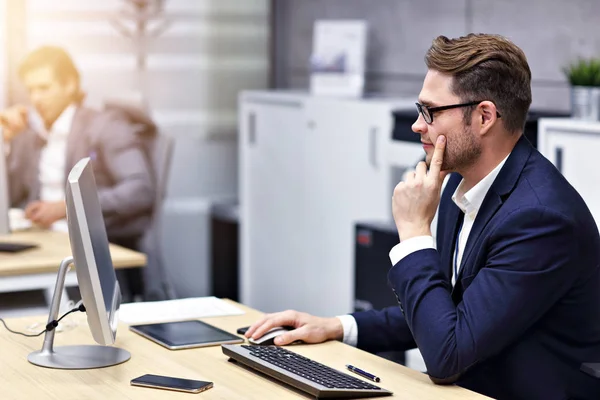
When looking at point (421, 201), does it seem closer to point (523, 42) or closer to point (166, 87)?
point (523, 42)

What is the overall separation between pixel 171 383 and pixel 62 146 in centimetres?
339

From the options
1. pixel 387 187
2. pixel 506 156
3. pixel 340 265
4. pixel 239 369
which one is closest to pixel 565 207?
pixel 506 156

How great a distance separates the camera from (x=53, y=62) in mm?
5398

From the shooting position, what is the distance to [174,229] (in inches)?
231

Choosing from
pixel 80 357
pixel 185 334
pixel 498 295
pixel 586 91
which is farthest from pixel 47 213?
pixel 498 295

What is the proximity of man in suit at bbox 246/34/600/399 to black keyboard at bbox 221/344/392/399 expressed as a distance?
0.15m

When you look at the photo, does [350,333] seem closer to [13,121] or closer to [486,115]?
[486,115]

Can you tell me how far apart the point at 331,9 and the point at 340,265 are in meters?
1.64

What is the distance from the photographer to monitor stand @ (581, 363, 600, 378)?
2.13 metres

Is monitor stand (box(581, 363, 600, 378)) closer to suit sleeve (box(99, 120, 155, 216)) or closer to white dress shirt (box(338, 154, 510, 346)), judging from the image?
white dress shirt (box(338, 154, 510, 346))

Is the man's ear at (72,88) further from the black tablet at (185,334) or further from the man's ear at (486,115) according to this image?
the man's ear at (486,115)

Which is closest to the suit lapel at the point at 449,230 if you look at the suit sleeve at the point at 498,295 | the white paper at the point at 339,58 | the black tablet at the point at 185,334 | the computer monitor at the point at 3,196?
the suit sleeve at the point at 498,295

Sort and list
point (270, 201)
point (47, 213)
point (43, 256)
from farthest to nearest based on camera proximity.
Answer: point (270, 201) < point (47, 213) < point (43, 256)

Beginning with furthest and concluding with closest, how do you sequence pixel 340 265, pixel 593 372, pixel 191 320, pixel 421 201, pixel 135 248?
pixel 135 248, pixel 340 265, pixel 191 320, pixel 421 201, pixel 593 372
